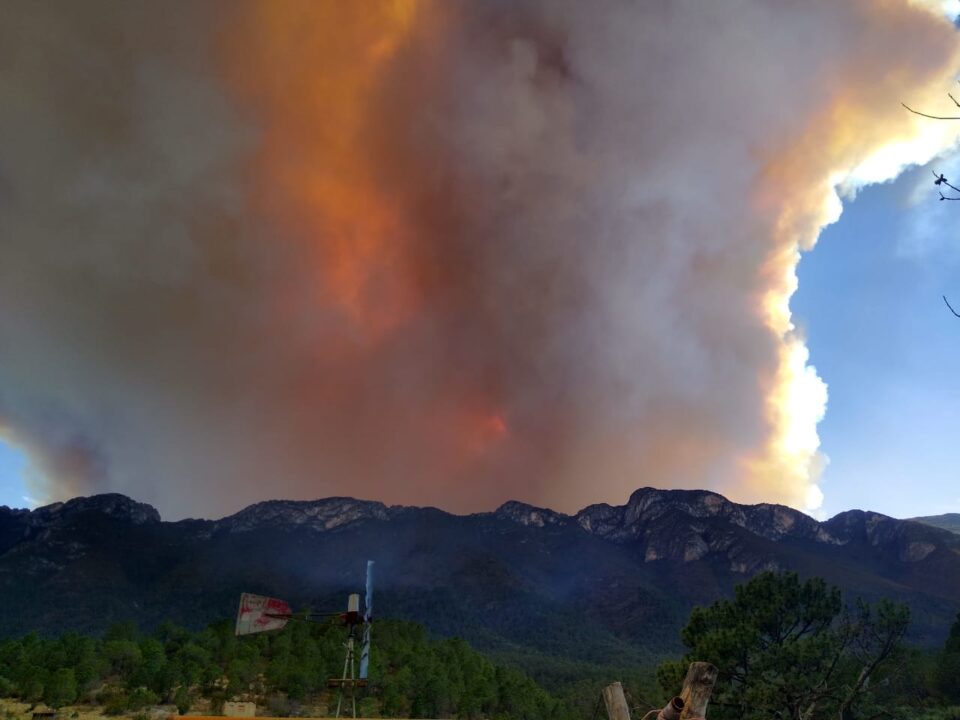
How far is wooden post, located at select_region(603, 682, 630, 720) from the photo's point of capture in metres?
7.07

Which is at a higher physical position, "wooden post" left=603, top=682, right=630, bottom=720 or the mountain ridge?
the mountain ridge

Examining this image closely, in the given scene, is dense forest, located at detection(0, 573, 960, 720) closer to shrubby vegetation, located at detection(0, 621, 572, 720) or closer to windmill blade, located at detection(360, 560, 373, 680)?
shrubby vegetation, located at detection(0, 621, 572, 720)

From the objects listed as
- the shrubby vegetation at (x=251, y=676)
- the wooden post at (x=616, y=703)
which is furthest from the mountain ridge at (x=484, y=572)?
the wooden post at (x=616, y=703)

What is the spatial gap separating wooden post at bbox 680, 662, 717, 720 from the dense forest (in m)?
11.1

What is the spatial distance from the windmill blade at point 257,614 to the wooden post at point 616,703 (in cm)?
836

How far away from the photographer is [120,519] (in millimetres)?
195500

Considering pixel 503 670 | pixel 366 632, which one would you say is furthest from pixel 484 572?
pixel 366 632

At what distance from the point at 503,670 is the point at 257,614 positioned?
51.5 meters

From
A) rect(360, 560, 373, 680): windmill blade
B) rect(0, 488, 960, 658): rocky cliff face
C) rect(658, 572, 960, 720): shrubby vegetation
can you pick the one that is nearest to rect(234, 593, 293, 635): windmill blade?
rect(360, 560, 373, 680): windmill blade

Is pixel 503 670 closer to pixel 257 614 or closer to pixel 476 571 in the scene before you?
pixel 257 614

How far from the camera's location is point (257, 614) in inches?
524

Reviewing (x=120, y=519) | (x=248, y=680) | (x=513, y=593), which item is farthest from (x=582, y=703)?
(x=120, y=519)

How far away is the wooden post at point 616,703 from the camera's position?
7.07 m

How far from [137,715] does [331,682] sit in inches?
1142
